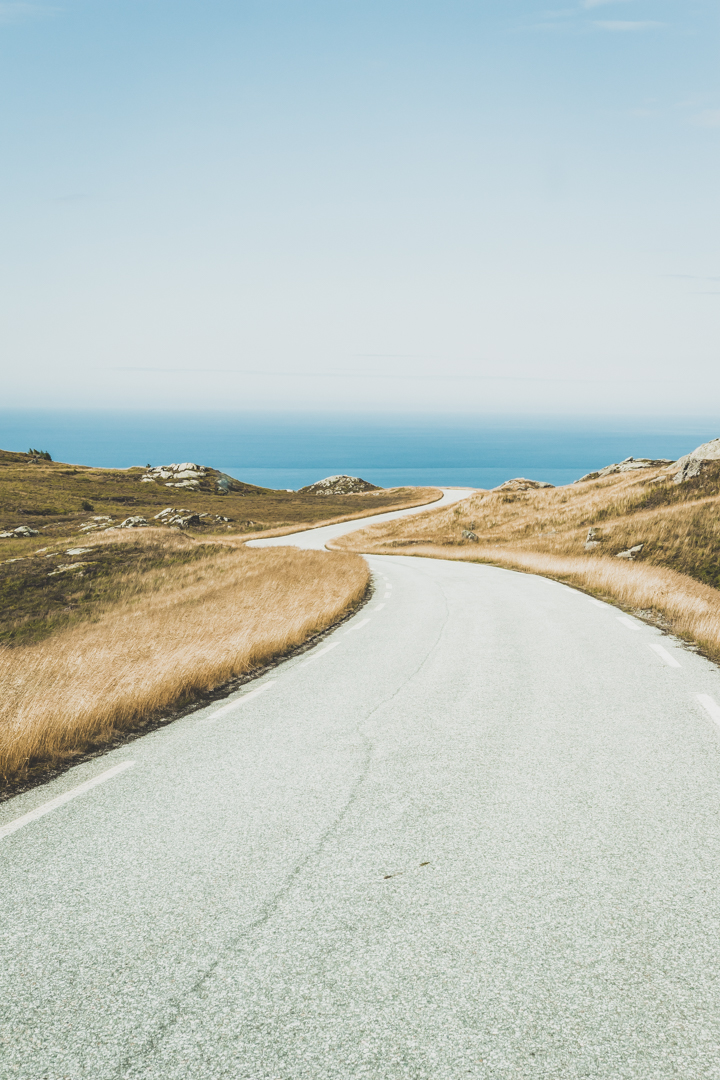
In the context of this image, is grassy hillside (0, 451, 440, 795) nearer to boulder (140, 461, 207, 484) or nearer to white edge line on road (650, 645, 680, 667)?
white edge line on road (650, 645, 680, 667)

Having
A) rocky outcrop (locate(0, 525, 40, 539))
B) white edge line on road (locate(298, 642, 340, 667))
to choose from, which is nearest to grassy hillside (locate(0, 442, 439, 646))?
rocky outcrop (locate(0, 525, 40, 539))

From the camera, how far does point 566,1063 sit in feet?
7.91

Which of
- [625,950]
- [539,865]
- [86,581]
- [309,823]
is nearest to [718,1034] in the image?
[625,950]

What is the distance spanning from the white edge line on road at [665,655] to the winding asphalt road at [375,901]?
2.30 meters

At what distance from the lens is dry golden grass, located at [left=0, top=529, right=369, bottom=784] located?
6.10m

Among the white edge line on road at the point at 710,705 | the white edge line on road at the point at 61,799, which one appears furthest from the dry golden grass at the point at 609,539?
the white edge line on road at the point at 61,799

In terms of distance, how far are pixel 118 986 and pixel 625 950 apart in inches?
92.7

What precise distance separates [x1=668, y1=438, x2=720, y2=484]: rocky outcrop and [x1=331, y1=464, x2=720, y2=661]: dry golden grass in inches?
28.1

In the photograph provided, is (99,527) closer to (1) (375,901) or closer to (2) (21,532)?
(2) (21,532)

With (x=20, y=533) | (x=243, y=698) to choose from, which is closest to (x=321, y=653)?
(x=243, y=698)

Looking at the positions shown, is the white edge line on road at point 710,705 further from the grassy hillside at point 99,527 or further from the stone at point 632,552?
the stone at point 632,552

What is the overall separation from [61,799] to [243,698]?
3065mm

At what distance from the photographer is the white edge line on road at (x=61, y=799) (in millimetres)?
4379

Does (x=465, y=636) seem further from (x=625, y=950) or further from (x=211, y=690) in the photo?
(x=625, y=950)
